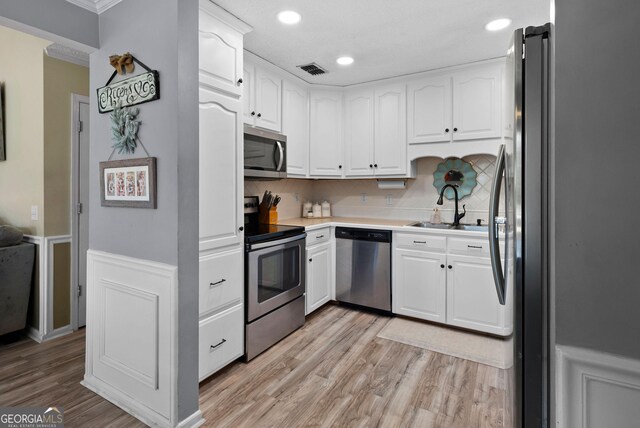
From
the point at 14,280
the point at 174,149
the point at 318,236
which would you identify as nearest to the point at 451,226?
the point at 318,236

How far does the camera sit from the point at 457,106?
3.05 m

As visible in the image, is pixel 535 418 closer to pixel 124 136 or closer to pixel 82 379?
pixel 124 136

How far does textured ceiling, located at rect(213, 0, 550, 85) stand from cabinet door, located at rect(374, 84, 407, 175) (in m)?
0.25

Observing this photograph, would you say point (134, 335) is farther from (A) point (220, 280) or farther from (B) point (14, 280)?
(B) point (14, 280)

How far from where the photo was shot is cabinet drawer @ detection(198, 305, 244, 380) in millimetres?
2016

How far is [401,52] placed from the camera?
9.11ft

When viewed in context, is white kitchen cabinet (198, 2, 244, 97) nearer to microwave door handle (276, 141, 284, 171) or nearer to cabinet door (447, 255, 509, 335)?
microwave door handle (276, 141, 284, 171)

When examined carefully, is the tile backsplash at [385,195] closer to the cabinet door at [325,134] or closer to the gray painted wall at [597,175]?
the cabinet door at [325,134]

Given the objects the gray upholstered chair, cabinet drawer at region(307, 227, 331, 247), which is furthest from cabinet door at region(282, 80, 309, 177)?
the gray upholstered chair

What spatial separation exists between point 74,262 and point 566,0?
3526 millimetres

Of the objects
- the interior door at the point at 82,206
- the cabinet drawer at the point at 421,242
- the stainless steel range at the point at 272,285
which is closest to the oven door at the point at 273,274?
the stainless steel range at the point at 272,285

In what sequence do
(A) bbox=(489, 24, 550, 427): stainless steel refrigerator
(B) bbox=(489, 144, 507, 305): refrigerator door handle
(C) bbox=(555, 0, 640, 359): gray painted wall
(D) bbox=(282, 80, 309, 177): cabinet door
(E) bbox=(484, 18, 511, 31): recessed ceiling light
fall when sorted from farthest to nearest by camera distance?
(D) bbox=(282, 80, 309, 177): cabinet door < (E) bbox=(484, 18, 511, 31): recessed ceiling light < (B) bbox=(489, 144, 507, 305): refrigerator door handle < (A) bbox=(489, 24, 550, 427): stainless steel refrigerator < (C) bbox=(555, 0, 640, 359): gray painted wall

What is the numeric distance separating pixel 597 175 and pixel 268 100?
2.58 m

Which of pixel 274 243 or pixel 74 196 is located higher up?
pixel 74 196
